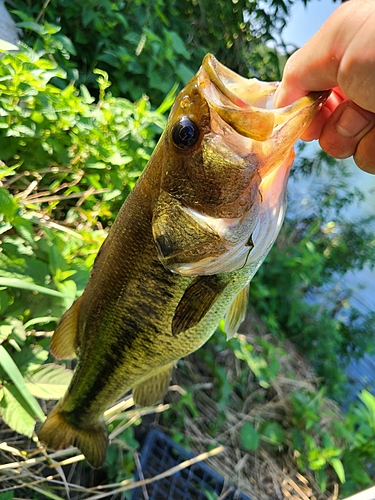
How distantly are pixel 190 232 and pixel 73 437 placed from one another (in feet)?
2.81

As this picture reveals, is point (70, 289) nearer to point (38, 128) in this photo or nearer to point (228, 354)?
point (38, 128)

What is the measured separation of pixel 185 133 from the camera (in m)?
0.78

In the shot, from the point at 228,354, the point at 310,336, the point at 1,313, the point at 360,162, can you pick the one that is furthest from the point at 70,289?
the point at 310,336

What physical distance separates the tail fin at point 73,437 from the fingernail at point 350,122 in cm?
117

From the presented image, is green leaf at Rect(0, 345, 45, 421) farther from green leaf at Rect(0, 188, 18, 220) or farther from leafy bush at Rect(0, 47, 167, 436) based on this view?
green leaf at Rect(0, 188, 18, 220)

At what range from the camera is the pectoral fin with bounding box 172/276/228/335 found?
88 cm

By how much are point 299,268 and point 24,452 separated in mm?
2595

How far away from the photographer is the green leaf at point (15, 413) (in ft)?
3.77

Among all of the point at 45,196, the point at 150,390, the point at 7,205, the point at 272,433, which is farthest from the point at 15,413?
the point at 272,433

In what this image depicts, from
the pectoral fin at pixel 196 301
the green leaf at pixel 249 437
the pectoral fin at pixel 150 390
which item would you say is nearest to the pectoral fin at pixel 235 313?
the pectoral fin at pixel 196 301

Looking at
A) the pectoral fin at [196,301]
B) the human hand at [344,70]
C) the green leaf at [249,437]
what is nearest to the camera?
the human hand at [344,70]

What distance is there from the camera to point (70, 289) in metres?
1.29

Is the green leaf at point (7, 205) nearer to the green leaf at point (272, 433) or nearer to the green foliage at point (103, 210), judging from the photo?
the green foliage at point (103, 210)

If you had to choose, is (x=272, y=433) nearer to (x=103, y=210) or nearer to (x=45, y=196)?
(x=103, y=210)
